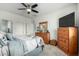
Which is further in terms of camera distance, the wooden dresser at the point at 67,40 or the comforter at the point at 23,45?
the wooden dresser at the point at 67,40

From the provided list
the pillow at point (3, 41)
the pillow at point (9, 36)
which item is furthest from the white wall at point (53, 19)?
the pillow at point (3, 41)

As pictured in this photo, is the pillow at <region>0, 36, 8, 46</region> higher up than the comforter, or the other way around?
the pillow at <region>0, 36, 8, 46</region>

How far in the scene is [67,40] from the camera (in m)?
1.63

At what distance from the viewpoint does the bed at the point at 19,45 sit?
135 cm

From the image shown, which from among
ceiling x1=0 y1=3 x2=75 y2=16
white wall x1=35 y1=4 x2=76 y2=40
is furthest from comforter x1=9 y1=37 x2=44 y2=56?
ceiling x1=0 y1=3 x2=75 y2=16

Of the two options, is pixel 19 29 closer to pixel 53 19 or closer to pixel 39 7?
pixel 39 7

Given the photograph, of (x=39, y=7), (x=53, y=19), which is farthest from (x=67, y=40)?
(x=39, y=7)

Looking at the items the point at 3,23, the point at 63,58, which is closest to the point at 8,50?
the point at 3,23

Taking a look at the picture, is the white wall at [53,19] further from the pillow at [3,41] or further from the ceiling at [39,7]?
the pillow at [3,41]

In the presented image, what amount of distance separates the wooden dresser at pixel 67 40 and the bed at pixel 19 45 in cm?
36

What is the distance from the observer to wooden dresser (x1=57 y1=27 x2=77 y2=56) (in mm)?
1580

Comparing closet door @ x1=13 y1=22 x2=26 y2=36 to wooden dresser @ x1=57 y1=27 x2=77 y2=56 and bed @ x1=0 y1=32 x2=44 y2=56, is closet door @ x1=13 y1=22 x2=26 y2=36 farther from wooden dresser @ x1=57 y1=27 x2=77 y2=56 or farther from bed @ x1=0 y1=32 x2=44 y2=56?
wooden dresser @ x1=57 y1=27 x2=77 y2=56

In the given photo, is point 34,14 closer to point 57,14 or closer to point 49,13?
point 49,13

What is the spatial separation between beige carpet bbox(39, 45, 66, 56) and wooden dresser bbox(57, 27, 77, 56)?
0.08 m
